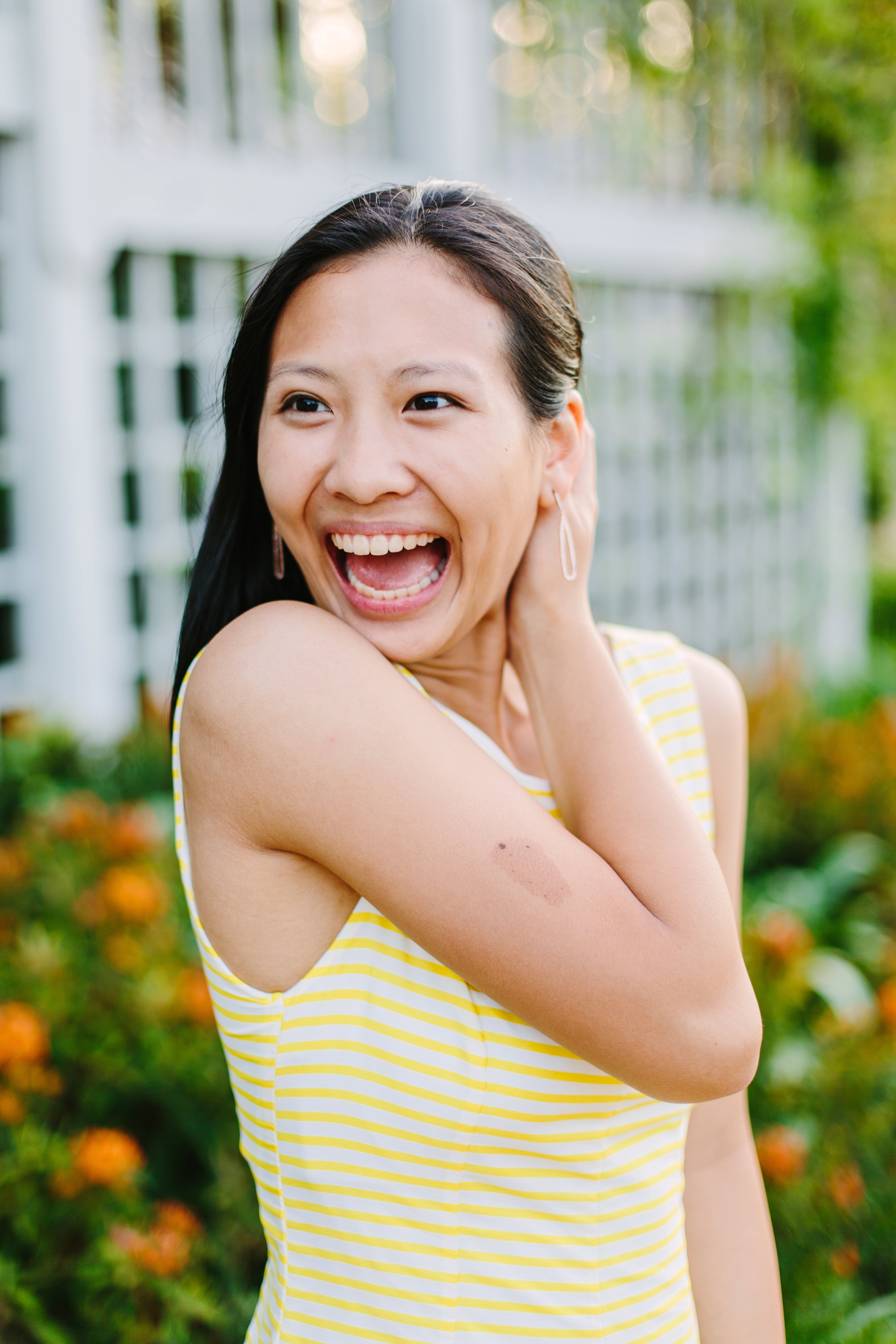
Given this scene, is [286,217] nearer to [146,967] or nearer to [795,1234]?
[146,967]

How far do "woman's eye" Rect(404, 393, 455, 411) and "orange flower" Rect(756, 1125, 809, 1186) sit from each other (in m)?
1.60

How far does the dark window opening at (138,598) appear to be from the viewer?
16.4ft

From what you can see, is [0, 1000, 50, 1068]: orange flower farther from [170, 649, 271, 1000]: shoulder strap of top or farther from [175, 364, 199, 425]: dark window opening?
[175, 364, 199, 425]: dark window opening

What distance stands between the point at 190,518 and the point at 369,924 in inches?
35.8

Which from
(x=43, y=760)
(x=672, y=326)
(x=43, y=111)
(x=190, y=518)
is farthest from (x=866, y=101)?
(x=190, y=518)

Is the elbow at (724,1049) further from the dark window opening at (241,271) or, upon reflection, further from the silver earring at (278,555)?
the dark window opening at (241,271)

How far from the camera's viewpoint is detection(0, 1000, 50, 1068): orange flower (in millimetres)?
2004

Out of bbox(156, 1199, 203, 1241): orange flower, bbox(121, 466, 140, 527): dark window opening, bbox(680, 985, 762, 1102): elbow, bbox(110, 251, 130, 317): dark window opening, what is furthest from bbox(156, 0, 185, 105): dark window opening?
bbox(680, 985, 762, 1102): elbow

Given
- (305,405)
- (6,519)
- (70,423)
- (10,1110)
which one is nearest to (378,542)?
(305,405)

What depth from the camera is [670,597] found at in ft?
24.0

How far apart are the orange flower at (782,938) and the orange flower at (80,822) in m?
1.64

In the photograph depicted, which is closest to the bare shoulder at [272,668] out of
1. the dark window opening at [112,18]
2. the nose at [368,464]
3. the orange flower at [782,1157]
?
the nose at [368,464]

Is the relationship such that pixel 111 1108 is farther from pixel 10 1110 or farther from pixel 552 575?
pixel 552 575

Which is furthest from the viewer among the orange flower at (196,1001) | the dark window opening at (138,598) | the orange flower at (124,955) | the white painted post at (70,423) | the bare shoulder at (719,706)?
the dark window opening at (138,598)
